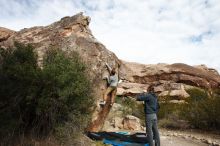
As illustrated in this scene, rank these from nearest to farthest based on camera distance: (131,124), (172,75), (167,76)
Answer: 1. (131,124)
2. (172,75)
3. (167,76)

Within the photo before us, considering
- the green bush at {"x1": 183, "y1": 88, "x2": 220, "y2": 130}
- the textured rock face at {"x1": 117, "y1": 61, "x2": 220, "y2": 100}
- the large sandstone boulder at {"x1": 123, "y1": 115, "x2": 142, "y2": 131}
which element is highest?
the textured rock face at {"x1": 117, "y1": 61, "x2": 220, "y2": 100}

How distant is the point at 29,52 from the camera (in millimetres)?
10211

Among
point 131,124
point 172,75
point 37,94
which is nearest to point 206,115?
point 131,124

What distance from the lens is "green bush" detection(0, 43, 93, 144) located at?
9188 mm

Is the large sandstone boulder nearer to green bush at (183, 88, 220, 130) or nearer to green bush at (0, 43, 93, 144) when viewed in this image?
green bush at (183, 88, 220, 130)

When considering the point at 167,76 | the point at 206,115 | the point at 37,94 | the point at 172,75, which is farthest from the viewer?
the point at 167,76

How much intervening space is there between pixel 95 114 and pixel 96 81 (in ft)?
4.41

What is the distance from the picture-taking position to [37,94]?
9273 millimetres

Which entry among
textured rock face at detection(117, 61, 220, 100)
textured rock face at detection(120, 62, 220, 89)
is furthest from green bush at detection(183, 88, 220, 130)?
textured rock face at detection(120, 62, 220, 89)

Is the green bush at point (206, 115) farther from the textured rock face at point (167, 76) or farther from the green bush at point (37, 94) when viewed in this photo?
the textured rock face at point (167, 76)

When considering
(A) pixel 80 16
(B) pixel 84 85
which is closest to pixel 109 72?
(A) pixel 80 16

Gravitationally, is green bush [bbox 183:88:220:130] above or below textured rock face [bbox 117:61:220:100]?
below

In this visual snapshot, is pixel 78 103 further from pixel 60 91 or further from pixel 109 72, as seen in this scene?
pixel 109 72

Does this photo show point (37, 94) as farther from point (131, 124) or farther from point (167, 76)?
point (167, 76)
